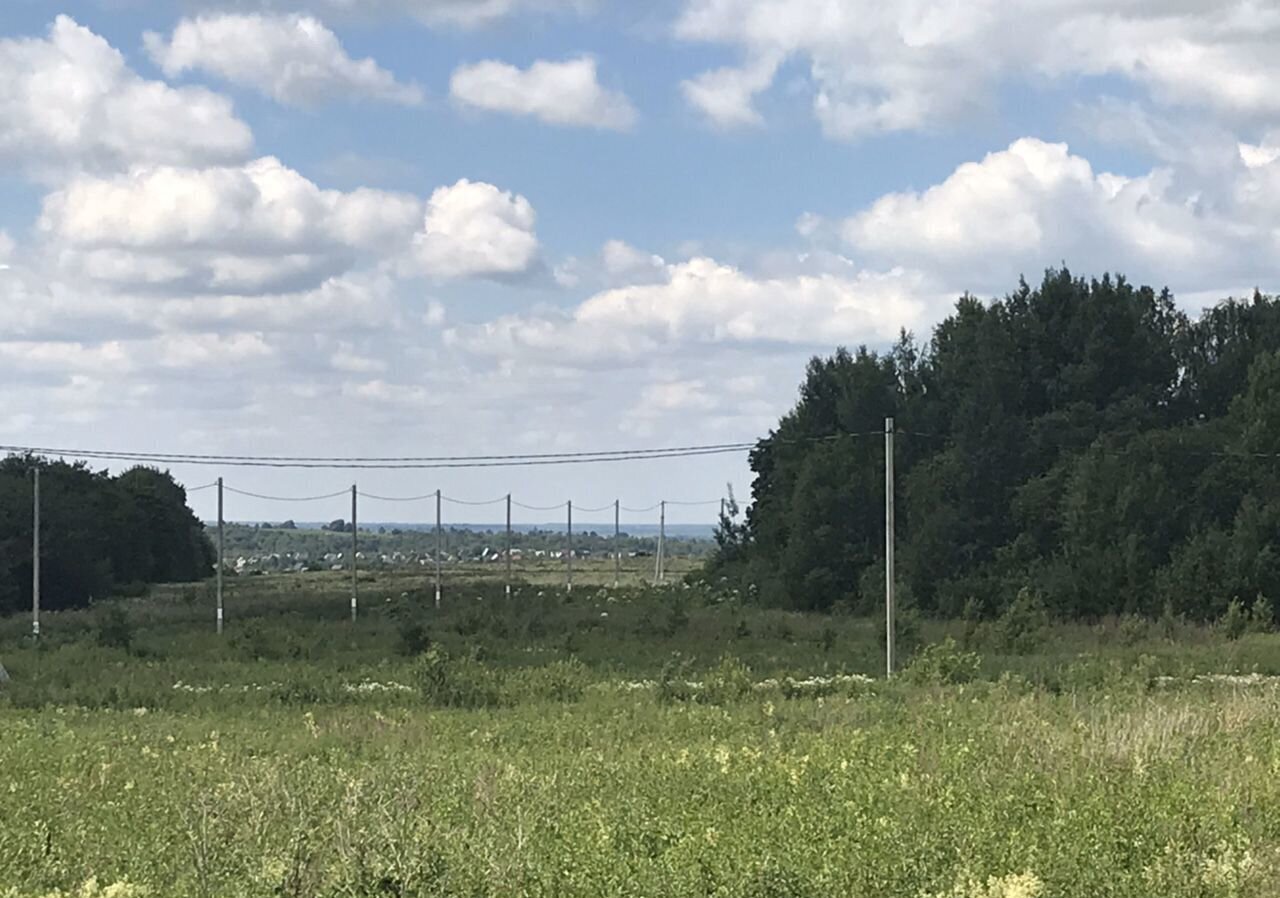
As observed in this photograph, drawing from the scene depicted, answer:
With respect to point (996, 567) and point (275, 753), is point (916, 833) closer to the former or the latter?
point (275, 753)

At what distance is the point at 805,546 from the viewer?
59531 mm

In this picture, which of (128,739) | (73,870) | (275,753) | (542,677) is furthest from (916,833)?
(542,677)

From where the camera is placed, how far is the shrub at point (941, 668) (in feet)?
77.9

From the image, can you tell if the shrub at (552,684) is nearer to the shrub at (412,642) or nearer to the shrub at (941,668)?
the shrub at (941,668)

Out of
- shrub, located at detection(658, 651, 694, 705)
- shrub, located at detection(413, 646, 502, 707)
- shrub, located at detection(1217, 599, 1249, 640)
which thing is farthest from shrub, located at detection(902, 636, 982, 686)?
shrub, located at detection(1217, 599, 1249, 640)

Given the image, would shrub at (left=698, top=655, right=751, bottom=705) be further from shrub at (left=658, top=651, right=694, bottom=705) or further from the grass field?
shrub at (left=658, top=651, right=694, bottom=705)

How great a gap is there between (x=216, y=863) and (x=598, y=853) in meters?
2.37

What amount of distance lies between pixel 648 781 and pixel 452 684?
11.1m

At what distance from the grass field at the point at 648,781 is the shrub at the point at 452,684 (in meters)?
0.06

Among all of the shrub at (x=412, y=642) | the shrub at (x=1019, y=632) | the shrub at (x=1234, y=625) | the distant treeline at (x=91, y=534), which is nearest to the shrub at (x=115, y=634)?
the shrub at (x=412, y=642)

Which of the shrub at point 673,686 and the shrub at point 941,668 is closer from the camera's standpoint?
the shrub at point 673,686

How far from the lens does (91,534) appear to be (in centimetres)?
6384

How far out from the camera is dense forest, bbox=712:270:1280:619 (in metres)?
46.6

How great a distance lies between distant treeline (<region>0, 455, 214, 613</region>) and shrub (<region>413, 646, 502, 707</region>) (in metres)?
39.9
